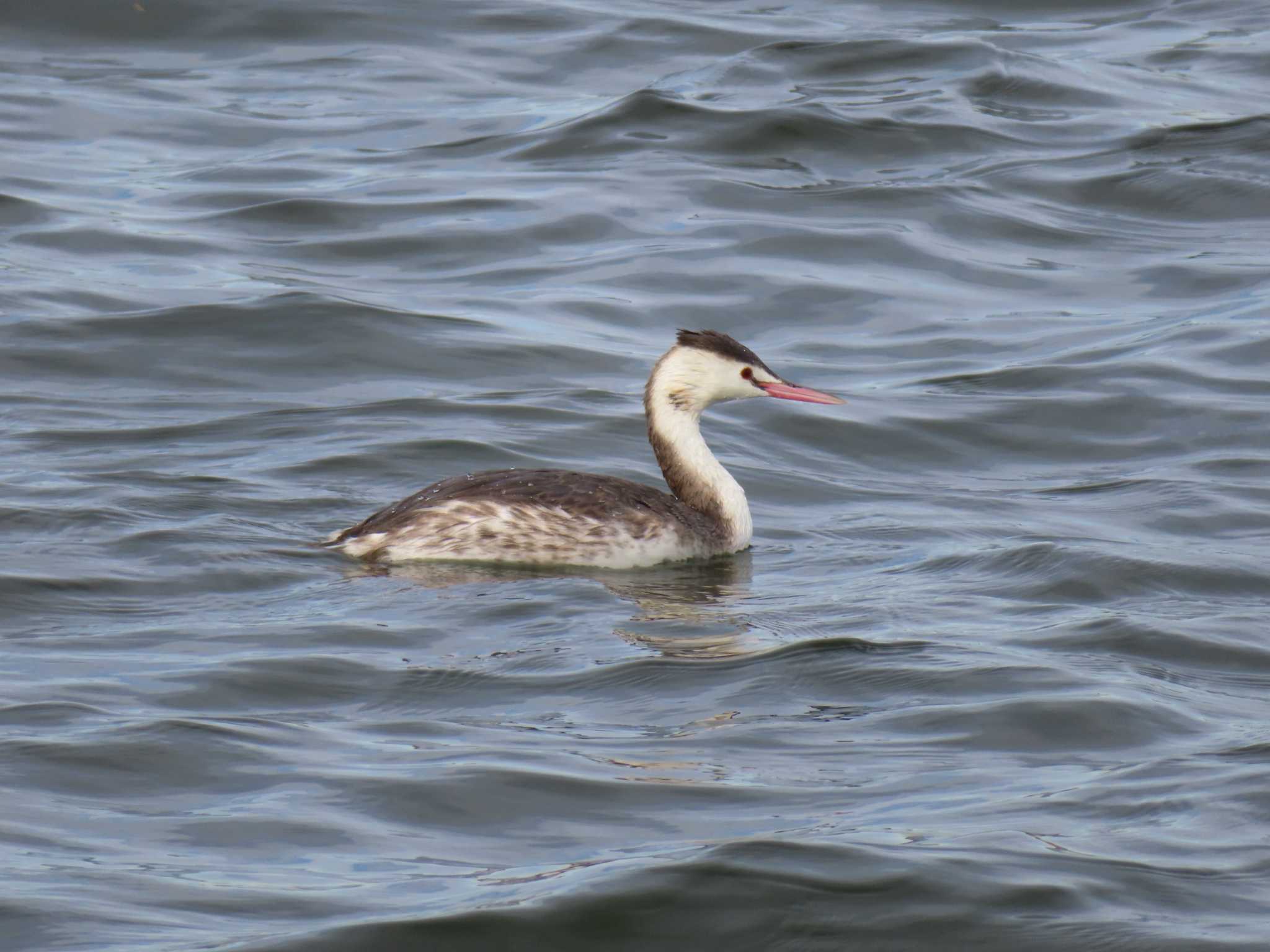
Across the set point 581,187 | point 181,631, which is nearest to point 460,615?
point 181,631

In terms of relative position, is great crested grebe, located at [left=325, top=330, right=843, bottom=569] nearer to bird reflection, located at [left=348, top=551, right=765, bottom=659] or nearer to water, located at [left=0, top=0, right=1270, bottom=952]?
bird reflection, located at [left=348, top=551, right=765, bottom=659]

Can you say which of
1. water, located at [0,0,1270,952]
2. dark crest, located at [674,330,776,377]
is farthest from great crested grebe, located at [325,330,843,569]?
water, located at [0,0,1270,952]

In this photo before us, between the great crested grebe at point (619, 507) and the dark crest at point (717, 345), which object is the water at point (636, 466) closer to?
the great crested grebe at point (619, 507)

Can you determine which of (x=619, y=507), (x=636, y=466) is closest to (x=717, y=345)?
(x=619, y=507)

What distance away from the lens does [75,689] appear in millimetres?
7566

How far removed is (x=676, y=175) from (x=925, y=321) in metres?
3.61

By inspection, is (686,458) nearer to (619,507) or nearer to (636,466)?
(619,507)

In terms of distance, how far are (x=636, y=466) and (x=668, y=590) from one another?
221cm

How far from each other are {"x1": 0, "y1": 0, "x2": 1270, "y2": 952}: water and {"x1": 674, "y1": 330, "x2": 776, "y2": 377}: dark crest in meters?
0.86

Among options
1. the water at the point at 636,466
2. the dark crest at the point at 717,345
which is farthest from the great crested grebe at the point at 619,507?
the water at the point at 636,466

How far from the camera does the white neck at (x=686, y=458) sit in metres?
10.4

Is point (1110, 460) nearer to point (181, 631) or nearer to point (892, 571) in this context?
point (892, 571)

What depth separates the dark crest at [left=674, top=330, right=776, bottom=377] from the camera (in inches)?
410

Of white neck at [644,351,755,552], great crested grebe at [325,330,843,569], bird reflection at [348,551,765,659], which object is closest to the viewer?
bird reflection at [348,551,765,659]
